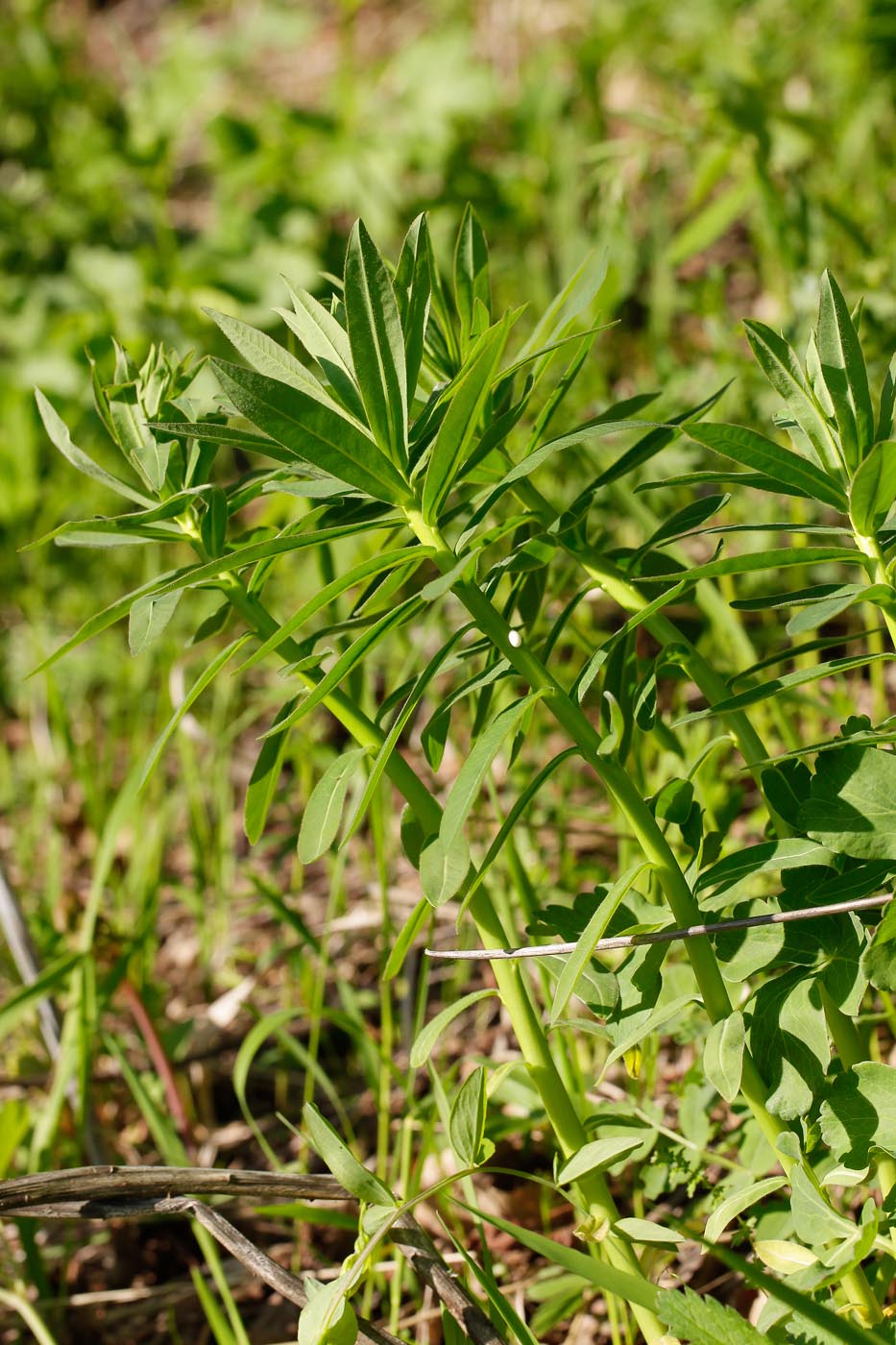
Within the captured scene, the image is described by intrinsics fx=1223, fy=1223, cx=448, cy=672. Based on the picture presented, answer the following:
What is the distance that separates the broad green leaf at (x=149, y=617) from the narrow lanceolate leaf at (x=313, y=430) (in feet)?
0.54

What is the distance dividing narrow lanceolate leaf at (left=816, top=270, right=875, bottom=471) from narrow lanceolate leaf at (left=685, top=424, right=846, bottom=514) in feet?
0.12

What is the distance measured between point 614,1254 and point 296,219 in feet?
10.3

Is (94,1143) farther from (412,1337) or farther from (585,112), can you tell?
(585,112)

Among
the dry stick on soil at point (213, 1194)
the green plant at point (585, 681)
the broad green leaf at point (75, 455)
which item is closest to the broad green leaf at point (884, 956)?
the green plant at point (585, 681)

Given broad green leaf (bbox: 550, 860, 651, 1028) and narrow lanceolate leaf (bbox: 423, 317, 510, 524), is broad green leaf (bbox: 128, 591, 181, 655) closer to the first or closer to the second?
narrow lanceolate leaf (bbox: 423, 317, 510, 524)

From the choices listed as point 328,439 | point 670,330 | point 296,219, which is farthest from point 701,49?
point 328,439

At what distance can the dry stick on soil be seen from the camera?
1.02 metres

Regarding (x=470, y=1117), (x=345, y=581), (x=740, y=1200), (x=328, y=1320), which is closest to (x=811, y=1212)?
(x=740, y=1200)

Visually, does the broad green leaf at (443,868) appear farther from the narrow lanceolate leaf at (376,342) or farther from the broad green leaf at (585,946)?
the narrow lanceolate leaf at (376,342)

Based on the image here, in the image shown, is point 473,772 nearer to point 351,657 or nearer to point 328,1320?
point 351,657

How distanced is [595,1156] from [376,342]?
25.3 inches

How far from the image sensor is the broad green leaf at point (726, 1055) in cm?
88

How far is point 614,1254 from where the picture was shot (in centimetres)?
104

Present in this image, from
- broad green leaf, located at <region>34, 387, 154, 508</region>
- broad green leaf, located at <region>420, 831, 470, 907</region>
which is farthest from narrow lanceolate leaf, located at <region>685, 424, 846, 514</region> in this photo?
broad green leaf, located at <region>34, 387, 154, 508</region>
